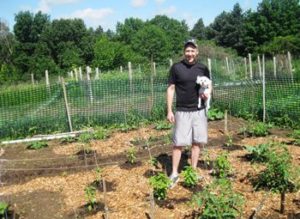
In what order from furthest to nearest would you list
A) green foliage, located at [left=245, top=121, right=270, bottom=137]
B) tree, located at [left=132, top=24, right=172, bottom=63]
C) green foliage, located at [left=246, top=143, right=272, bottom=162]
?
tree, located at [left=132, top=24, right=172, bottom=63] → green foliage, located at [left=245, top=121, right=270, bottom=137] → green foliage, located at [left=246, top=143, right=272, bottom=162]

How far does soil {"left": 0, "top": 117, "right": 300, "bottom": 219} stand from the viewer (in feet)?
15.4

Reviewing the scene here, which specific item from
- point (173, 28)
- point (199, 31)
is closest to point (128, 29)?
point (173, 28)

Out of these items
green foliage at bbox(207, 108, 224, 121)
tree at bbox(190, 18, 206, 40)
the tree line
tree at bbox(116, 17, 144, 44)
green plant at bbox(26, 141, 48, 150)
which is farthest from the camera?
tree at bbox(190, 18, 206, 40)

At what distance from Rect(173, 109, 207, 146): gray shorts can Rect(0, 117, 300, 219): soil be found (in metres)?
0.56

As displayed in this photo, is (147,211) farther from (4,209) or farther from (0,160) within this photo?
(0,160)

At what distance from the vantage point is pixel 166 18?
76375 mm

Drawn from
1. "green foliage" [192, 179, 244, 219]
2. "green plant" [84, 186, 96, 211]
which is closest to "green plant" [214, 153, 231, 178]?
"green foliage" [192, 179, 244, 219]

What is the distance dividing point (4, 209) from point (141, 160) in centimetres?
265

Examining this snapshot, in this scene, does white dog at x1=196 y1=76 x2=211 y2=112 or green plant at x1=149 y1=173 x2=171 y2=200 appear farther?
white dog at x1=196 y1=76 x2=211 y2=112

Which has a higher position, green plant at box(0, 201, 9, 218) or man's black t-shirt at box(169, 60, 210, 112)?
man's black t-shirt at box(169, 60, 210, 112)

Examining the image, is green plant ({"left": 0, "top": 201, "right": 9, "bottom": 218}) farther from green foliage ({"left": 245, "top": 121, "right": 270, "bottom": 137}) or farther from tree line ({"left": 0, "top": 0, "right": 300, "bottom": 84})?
tree line ({"left": 0, "top": 0, "right": 300, "bottom": 84})

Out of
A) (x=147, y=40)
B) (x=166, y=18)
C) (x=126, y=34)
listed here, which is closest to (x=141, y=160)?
(x=147, y=40)

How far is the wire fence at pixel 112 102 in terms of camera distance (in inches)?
383

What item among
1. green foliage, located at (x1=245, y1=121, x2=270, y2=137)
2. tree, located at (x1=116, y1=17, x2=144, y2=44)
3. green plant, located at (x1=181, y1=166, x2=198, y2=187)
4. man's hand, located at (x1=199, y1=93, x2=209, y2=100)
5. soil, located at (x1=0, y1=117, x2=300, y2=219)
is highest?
tree, located at (x1=116, y1=17, x2=144, y2=44)
